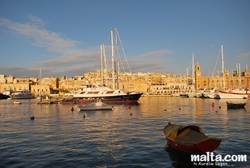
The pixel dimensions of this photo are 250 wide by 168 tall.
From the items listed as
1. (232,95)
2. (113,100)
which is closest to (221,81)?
(232,95)

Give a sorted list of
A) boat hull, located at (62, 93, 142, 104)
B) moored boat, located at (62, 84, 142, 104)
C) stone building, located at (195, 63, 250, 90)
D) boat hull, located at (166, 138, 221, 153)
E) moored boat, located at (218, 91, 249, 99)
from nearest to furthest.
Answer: boat hull, located at (166, 138, 221, 153), boat hull, located at (62, 93, 142, 104), moored boat, located at (62, 84, 142, 104), moored boat, located at (218, 91, 249, 99), stone building, located at (195, 63, 250, 90)

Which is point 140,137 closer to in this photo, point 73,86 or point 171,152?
point 171,152

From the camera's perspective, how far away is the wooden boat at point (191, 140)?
12.3 metres

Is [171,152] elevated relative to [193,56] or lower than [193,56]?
lower

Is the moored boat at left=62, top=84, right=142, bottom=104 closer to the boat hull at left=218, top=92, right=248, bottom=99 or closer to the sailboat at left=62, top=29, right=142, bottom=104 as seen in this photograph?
the sailboat at left=62, top=29, right=142, bottom=104

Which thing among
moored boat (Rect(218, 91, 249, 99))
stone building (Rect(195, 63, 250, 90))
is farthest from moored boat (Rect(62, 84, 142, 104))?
stone building (Rect(195, 63, 250, 90))

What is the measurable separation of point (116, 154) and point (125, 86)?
162 metres

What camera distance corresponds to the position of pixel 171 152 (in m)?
14.4

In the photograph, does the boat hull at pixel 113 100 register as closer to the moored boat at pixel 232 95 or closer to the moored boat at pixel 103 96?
the moored boat at pixel 103 96

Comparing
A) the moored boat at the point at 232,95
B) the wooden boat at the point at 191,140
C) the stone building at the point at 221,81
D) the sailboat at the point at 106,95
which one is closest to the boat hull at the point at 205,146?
the wooden boat at the point at 191,140

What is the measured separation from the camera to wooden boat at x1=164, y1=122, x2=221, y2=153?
40.4ft

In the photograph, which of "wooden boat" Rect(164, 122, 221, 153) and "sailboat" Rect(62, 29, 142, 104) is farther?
"sailboat" Rect(62, 29, 142, 104)

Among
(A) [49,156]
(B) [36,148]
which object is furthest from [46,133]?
(A) [49,156]

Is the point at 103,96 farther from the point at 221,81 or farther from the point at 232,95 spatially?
the point at 221,81
